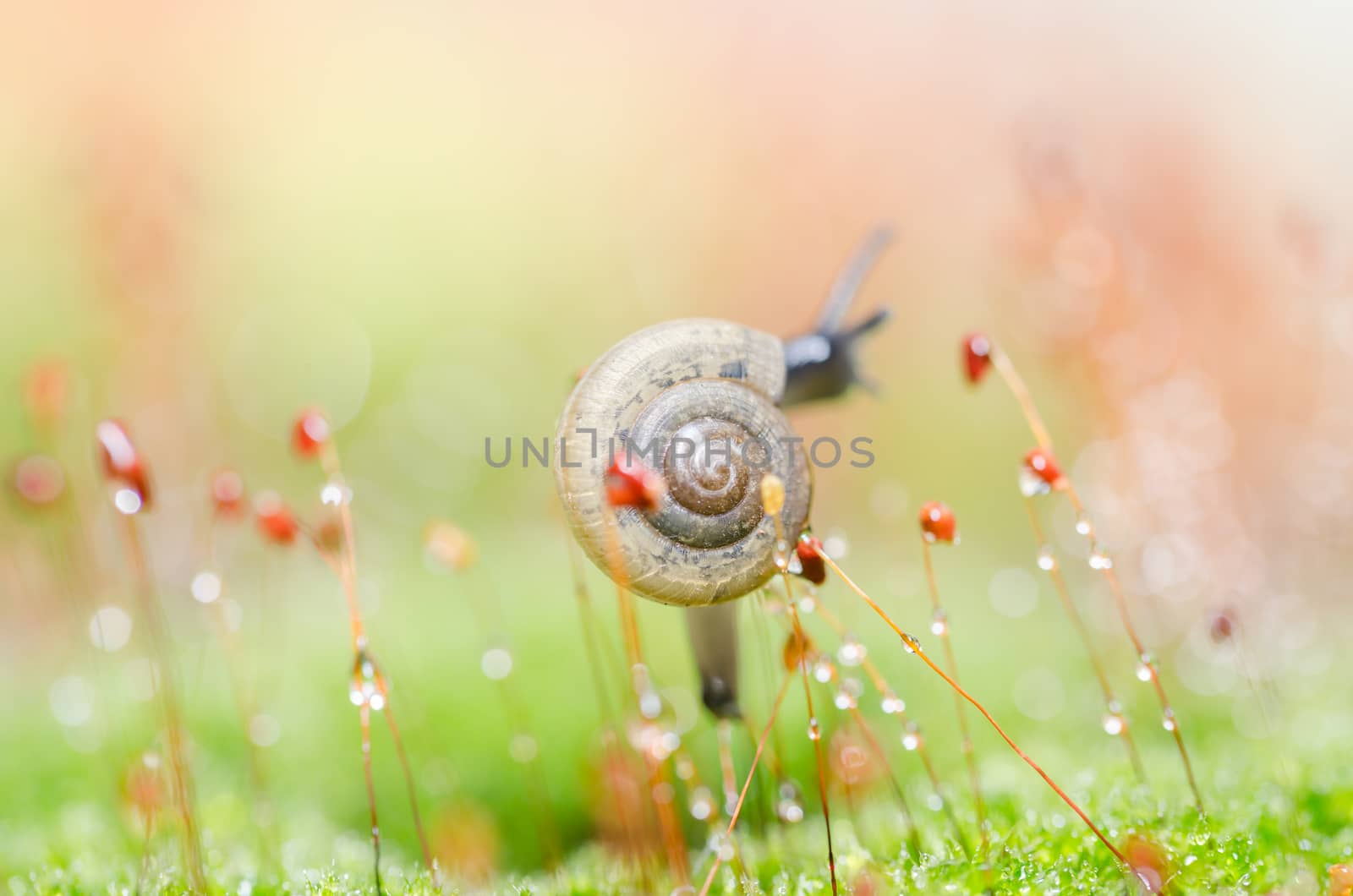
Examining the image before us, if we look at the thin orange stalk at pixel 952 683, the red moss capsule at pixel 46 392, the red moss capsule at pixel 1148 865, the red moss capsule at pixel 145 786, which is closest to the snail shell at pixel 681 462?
the thin orange stalk at pixel 952 683

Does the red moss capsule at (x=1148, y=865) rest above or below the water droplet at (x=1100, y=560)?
below

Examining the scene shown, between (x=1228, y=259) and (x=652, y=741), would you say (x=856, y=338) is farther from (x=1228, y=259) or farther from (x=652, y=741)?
(x=1228, y=259)

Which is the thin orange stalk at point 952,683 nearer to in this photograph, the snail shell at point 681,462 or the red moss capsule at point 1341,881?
the snail shell at point 681,462

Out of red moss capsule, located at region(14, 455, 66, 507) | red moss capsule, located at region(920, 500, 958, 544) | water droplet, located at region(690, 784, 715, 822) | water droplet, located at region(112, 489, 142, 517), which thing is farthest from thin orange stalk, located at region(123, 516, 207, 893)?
red moss capsule, located at region(920, 500, 958, 544)

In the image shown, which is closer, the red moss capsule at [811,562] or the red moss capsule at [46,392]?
the red moss capsule at [811,562]

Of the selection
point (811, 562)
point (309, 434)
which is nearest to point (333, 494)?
point (309, 434)
